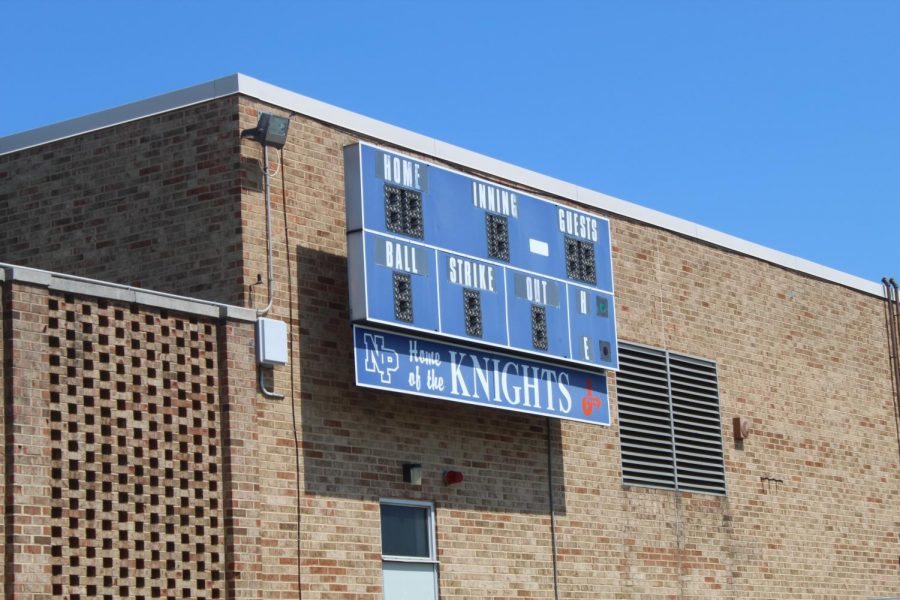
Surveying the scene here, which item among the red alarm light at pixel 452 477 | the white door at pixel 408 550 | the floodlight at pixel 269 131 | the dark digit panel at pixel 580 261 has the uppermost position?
the floodlight at pixel 269 131

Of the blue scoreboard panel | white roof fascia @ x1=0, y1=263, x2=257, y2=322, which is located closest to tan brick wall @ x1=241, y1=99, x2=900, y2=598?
white roof fascia @ x1=0, y1=263, x2=257, y2=322

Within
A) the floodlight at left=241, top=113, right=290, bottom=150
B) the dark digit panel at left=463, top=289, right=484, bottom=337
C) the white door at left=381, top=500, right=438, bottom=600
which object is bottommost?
the white door at left=381, top=500, right=438, bottom=600

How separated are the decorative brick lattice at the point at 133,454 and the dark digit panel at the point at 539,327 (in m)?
4.71

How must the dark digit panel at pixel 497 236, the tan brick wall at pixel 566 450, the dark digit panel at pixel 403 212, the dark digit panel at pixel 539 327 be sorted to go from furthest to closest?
the dark digit panel at pixel 539 327
the dark digit panel at pixel 497 236
the dark digit panel at pixel 403 212
the tan brick wall at pixel 566 450

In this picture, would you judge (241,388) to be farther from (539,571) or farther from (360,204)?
(539,571)

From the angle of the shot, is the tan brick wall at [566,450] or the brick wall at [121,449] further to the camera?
the tan brick wall at [566,450]

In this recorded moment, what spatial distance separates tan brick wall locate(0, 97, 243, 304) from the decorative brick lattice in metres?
1.44

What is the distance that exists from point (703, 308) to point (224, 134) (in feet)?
31.3

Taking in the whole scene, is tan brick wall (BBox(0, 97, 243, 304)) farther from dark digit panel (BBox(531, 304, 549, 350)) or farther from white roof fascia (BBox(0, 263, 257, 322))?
dark digit panel (BBox(531, 304, 549, 350))

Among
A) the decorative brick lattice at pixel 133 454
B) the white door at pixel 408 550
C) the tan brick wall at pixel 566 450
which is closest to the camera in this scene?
the decorative brick lattice at pixel 133 454

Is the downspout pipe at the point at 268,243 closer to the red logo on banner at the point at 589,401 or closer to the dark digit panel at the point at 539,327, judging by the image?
the dark digit panel at the point at 539,327

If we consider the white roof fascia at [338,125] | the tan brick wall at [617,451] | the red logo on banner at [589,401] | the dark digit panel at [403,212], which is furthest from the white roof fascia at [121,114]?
the red logo on banner at [589,401]

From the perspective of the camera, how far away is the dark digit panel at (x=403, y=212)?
19031 mm

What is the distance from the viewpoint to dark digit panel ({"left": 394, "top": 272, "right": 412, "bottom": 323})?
18797mm
